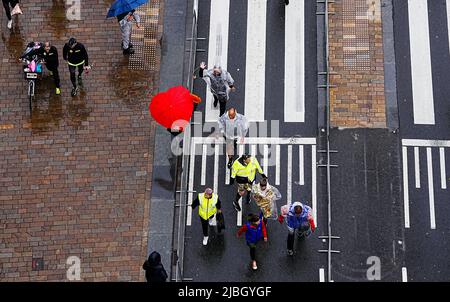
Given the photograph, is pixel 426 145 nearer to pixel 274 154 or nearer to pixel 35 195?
pixel 274 154

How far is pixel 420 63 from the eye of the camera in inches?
933

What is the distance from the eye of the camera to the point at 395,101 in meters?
23.1

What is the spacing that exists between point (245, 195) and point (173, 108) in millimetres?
2880

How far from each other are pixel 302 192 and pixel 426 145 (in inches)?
138

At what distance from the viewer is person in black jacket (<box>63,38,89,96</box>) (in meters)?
22.0

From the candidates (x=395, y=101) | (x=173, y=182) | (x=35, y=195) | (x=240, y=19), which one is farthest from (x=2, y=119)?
(x=395, y=101)

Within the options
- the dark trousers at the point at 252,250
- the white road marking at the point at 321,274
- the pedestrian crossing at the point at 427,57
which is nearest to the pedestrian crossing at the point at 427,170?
the pedestrian crossing at the point at 427,57

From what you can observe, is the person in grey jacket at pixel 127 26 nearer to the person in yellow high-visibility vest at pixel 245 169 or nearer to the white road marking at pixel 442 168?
the person in yellow high-visibility vest at pixel 245 169

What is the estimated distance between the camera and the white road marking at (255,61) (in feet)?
76.1

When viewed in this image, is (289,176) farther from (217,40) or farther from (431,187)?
(217,40)

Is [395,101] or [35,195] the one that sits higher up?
[395,101]

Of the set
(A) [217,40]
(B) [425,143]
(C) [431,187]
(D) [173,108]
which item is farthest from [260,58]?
(C) [431,187]

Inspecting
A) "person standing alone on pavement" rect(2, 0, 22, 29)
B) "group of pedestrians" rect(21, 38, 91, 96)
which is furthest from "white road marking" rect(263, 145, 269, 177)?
"person standing alone on pavement" rect(2, 0, 22, 29)
